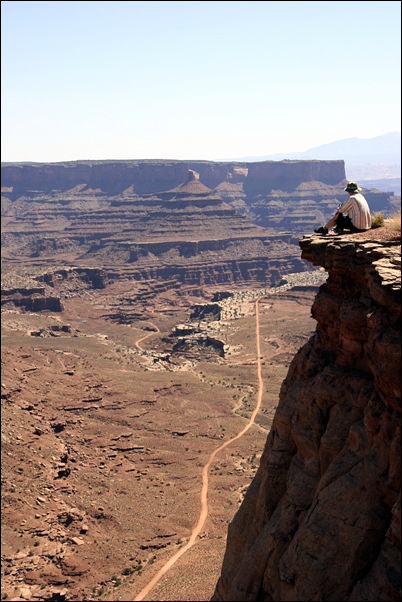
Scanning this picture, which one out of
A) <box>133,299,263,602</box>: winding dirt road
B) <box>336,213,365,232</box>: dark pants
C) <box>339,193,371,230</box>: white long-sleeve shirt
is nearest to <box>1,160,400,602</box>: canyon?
<box>133,299,263,602</box>: winding dirt road

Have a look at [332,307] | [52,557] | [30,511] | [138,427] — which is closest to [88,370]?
[138,427]

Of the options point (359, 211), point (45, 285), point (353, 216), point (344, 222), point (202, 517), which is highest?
point (359, 211)

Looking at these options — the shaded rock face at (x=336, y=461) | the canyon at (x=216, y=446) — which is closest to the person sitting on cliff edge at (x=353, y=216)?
the canyon at (x=216, y=446)

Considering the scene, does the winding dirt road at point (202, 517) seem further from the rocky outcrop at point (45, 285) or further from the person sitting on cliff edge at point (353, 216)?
the rocky outcrop at point (45, 285)

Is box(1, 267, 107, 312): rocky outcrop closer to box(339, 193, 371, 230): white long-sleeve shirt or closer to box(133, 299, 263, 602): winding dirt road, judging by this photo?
box(133, 299, 263, 602): winding dirt road

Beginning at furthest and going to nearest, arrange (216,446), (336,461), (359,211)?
(216,446) < (359,211) < (336,461)

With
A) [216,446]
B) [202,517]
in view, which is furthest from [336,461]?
[216,446]

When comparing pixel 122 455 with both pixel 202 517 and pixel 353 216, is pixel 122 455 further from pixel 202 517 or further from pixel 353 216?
pixel 353 216

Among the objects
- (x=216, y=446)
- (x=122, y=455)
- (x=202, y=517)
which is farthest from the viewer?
(x=216, y=446)
